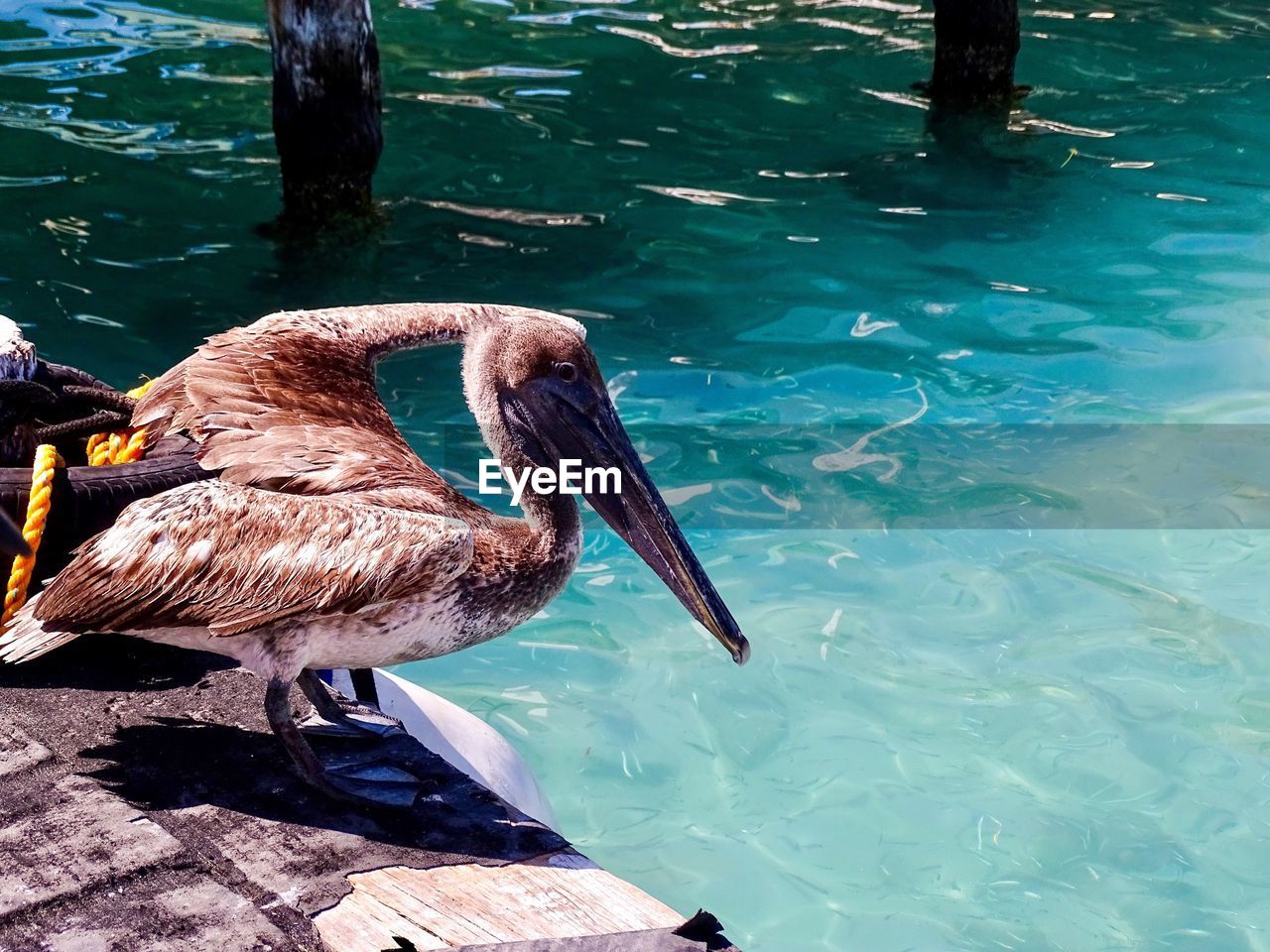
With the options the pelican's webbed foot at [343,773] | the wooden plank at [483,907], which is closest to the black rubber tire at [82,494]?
the pelican's webbed foot at [343,773]

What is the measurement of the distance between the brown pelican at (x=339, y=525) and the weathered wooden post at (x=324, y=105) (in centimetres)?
469

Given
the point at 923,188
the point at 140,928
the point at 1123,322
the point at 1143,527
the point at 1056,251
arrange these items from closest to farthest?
the point at 140,928, the point at 1143,527, the point at 1123,322, the point at 1056,251, the point at 923,188

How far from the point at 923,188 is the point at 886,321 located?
1948mm

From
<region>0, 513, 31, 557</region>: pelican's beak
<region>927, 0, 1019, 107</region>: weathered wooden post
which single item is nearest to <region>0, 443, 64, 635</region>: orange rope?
<region>0, 513, 31, 557</region>: pelican's beak

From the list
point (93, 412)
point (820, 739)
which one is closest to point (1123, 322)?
point (820, 739)

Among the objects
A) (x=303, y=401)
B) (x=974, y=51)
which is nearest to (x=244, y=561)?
(x=303, y=401)

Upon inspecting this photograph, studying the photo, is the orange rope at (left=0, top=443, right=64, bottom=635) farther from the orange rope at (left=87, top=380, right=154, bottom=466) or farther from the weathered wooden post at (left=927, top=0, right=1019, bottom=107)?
the weathered wooden post at (left=927, top=0, right=1019, bottom=107)

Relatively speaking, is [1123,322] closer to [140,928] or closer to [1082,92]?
[1082,92]

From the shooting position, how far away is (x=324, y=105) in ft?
25.5

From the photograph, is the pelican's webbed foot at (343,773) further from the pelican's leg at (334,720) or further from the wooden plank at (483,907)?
the wooden plank at (483,907)

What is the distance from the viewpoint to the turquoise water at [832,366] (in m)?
4.38

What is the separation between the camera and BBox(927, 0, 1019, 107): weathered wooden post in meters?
9.84

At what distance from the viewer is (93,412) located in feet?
11.8

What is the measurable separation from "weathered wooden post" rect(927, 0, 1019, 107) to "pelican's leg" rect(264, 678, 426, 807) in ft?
27.3
